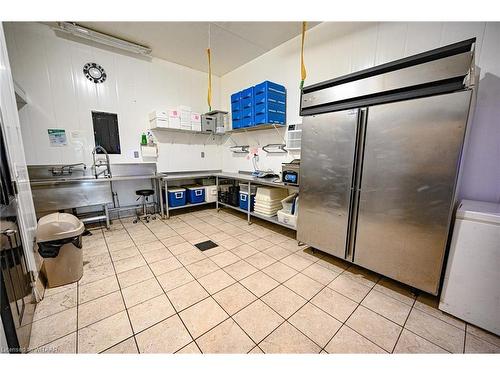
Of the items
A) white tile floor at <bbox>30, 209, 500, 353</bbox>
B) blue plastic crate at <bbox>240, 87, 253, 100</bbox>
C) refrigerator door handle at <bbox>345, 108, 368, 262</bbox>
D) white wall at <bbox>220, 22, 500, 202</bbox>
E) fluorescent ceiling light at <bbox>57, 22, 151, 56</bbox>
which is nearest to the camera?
white tile floor at <bbox>30, 209, 500, 353</bbox>

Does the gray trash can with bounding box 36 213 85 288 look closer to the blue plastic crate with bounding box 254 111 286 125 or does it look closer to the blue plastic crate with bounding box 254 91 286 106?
the blue plastic crate with bounding box 254 111 286 125

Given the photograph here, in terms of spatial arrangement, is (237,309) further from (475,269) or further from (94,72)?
(94,72)

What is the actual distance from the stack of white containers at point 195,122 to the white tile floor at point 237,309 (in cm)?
259

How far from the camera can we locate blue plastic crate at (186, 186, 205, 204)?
4130 mm

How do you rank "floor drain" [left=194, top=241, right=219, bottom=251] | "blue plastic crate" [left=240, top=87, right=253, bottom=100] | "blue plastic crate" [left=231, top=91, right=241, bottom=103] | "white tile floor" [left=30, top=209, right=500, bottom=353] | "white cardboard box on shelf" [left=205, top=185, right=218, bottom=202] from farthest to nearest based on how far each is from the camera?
"white cardboard box on shelf" [left=205, top=185, right=218, bottom=202] → "blue plastic crate" [left=231, top=91, right=241, bottom=103] → "blue plastic crate" [left=240, top=87, right=253, bottom=100] → "floor drain" [left=194, top=241, right=219, bottom=251] → "white tile floor" [left=30, top=209, right=500, bottom=353]

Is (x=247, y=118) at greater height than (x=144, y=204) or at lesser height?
greater

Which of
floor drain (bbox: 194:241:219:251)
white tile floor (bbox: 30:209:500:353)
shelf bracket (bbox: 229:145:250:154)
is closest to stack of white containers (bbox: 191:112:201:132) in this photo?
shelf bracket (bbox: 229:145:250:154)

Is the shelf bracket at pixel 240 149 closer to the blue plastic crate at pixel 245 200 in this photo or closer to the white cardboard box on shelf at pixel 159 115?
the blue plastic crate at pixel 245 200

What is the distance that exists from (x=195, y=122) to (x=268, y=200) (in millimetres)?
2313

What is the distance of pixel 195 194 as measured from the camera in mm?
4156

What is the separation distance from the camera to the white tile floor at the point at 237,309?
133 centimetres

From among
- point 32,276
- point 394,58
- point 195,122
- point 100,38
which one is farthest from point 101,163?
point 394,58

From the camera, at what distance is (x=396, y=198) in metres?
1.73

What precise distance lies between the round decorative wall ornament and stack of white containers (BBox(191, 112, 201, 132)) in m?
1.59
